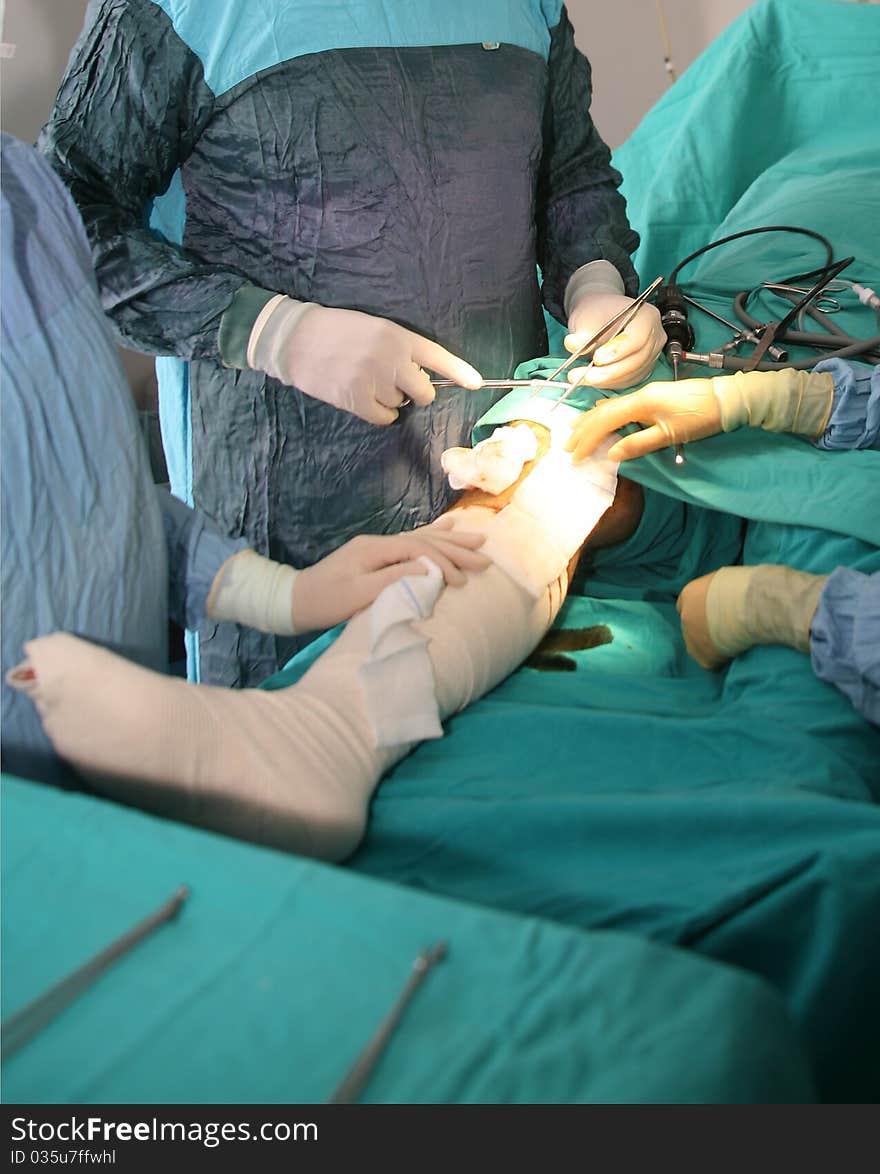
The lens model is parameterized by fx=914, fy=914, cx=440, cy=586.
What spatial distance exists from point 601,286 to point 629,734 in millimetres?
909

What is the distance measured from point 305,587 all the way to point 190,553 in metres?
0.15

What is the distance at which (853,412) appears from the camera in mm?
1537

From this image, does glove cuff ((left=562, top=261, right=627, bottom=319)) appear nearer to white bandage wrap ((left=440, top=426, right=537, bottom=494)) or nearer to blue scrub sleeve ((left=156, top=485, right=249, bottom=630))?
white bandage wrap ((left=440, top=426, right=537, bottom=494))

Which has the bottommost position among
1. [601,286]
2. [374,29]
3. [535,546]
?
[535,546]

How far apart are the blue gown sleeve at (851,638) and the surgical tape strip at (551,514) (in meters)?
0.37

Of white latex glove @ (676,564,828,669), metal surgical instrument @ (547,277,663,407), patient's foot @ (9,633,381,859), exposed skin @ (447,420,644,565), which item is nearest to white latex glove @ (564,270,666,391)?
metal surgical instrument @ (547,277,663,407)

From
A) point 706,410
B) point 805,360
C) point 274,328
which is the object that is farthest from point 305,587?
point 805,360

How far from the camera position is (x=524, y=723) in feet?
3.90

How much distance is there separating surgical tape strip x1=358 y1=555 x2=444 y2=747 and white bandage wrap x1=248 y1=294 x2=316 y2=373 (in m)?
0.44

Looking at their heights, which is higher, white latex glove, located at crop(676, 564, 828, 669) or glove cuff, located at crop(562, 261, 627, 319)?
glove cuff, located at crop(562, 261, 627, 319)

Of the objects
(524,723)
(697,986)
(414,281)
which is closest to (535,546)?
(524,723)

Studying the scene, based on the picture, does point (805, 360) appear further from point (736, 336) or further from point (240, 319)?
point (240, 319)

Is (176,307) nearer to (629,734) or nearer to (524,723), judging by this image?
(524,723)

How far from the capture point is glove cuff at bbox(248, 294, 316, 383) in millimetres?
1326
